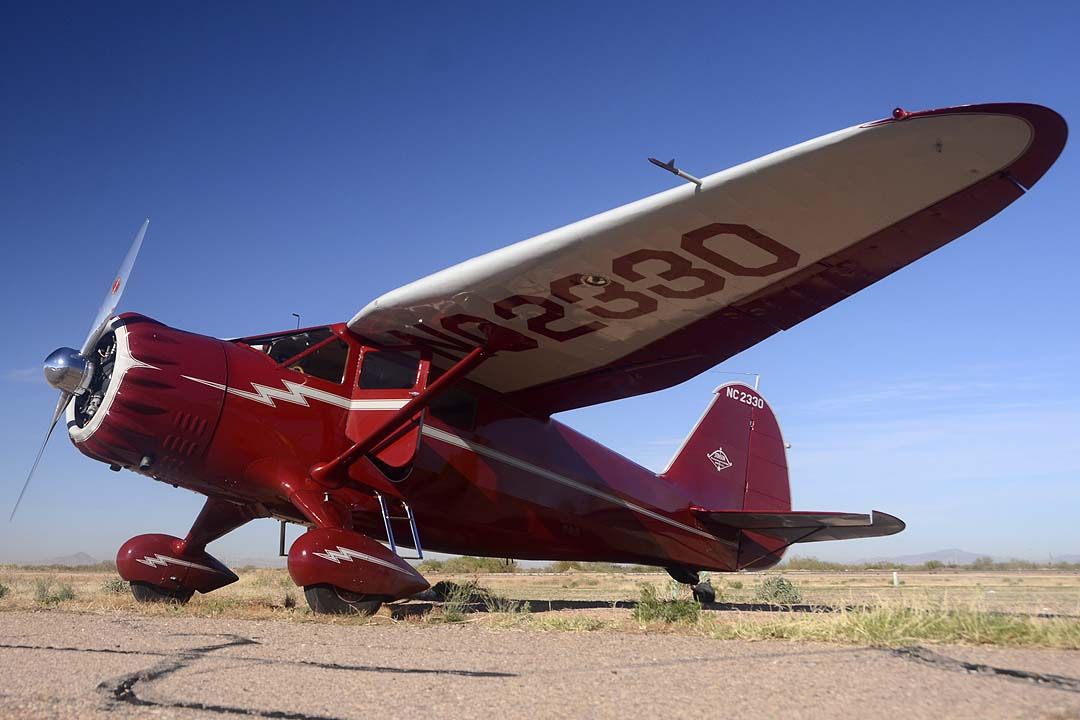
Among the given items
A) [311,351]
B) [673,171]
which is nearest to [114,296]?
[311,351]

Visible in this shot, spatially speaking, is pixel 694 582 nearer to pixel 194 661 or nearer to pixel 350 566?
pixel 350 566

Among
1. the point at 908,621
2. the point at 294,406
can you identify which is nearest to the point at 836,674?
the point at 908,621

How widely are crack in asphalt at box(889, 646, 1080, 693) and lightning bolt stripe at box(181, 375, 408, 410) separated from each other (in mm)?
5350

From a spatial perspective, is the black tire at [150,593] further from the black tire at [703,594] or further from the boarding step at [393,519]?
the black tire at [703,594]

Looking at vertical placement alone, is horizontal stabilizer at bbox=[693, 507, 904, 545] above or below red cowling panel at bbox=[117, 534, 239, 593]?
above

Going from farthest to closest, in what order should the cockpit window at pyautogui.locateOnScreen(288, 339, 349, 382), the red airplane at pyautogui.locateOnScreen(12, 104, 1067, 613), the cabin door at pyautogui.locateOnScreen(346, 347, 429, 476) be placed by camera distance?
the cockpit window at pyautogui.locateOnScreen(288, 339, 349, 382) → the cabin door at pyautogui.locateOnScreen(346, 347, 429, 476) → the red airplane at pyautogui.locateOnScreen(12, 104, 1067, 613)

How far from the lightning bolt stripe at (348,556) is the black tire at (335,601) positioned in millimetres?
259

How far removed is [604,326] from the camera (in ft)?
25.7

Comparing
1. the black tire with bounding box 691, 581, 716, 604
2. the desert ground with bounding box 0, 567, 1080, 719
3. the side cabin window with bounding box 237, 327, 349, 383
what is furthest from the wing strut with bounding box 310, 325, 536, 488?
the black tire with bounding box 691, 581, 716, 604

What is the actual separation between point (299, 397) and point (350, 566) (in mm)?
1928

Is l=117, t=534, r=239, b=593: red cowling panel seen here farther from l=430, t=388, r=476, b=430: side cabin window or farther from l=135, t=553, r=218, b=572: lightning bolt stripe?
l=430, t=388, r=476, b=430: side cabin window

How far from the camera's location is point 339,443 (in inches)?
311

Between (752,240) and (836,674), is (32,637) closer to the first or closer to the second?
(836,674)

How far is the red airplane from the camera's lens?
554 cm
